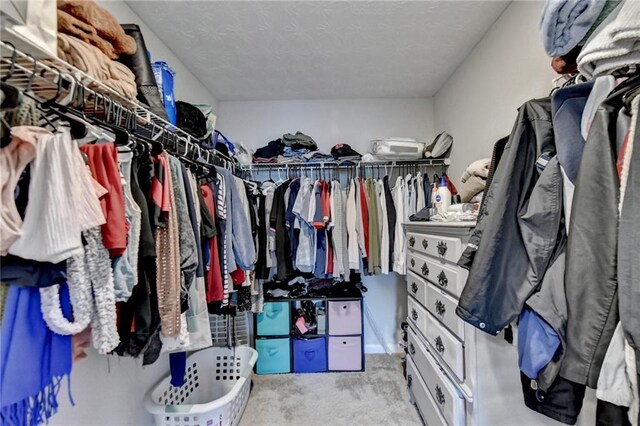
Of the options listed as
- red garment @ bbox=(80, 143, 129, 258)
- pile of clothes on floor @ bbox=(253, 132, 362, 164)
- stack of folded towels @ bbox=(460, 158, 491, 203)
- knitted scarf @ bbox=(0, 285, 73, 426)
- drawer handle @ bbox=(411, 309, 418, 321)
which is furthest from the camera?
pile of clothes on floor @ bbox=(253, 132, 362, 164)

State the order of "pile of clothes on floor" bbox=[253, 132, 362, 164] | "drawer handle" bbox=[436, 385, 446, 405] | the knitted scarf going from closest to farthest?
the knitted scarf < "drawer handle" bbox=[436, 385, 446, 405] < "pile of clothes on floor" bbox=[253, 132, 362, 164]

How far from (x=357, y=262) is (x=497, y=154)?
4.48 feet

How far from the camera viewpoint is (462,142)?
2.06 meters

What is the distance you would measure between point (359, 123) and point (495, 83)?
1.21 metres

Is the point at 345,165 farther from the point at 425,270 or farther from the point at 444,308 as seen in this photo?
the point at 444,308

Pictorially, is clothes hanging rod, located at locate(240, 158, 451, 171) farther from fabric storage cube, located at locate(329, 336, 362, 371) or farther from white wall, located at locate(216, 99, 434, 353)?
fabric storage cube, located at locate(329, 336, 362, 371)

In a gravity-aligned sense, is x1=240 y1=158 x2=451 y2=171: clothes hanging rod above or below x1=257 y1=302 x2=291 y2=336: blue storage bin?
above

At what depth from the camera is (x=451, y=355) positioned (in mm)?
1170

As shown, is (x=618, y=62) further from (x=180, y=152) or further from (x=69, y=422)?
(x=69, y=422)

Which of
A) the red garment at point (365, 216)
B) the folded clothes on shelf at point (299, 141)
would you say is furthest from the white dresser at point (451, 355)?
the folded clothes on shelf at point (299, 141)

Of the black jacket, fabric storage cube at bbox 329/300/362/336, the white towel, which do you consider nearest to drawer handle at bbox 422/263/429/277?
the black jacket

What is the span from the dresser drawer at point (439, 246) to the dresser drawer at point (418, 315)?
34cm

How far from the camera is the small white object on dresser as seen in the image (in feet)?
3.28

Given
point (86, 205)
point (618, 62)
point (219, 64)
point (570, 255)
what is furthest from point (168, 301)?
point (219, 64)
